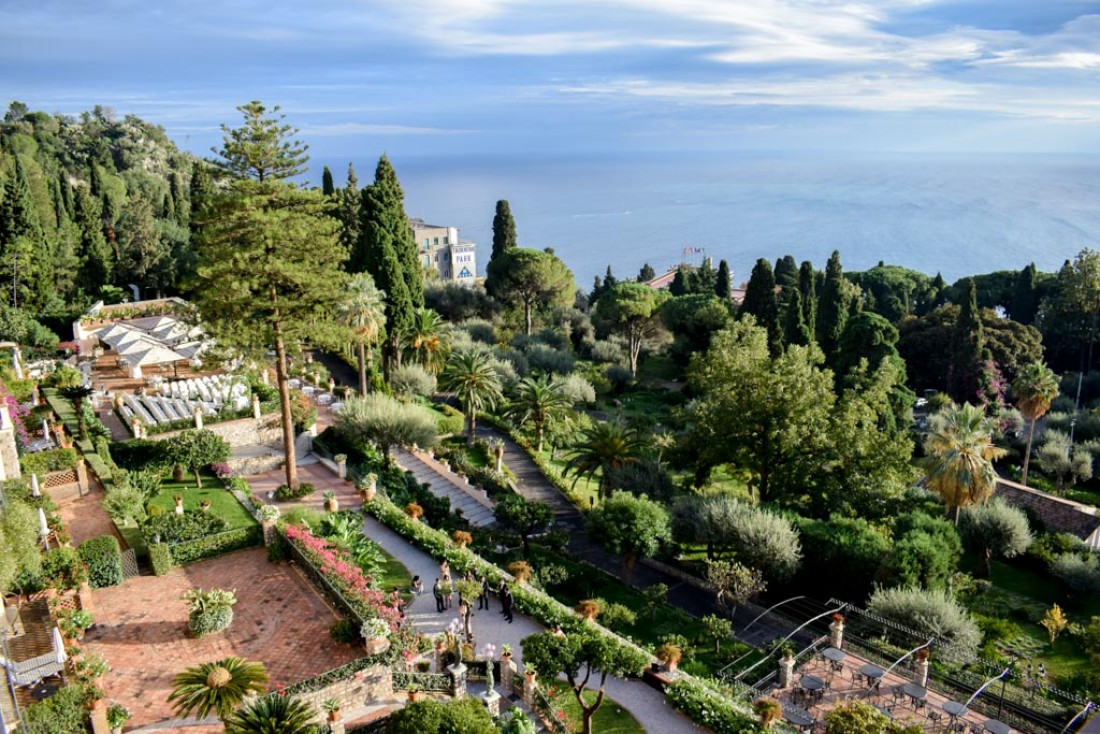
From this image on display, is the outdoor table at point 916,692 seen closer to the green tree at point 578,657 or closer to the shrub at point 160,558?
the green tree at point 578,657

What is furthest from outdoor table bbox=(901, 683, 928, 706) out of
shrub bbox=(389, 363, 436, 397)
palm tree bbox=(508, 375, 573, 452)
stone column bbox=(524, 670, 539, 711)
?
shrub bbox=(389, 363, 436, 397)

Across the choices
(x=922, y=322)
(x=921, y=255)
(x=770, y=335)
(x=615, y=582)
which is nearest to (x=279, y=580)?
(x=615, y=582)

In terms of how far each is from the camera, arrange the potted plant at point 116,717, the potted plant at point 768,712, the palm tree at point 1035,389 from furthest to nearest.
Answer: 1. the palm tree at point 1035,389
2. the potted plant at point 768,712
3. the potted plant at point 116,717

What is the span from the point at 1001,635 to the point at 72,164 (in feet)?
300

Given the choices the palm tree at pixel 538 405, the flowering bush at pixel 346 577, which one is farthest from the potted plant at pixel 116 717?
the palm tree at pixel 538 405

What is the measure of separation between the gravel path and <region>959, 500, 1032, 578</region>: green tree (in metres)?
17.2

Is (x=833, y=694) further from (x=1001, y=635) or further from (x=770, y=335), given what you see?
(x=770, y=335)

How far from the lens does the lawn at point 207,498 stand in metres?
21.2

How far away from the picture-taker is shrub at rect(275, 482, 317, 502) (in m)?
23.6

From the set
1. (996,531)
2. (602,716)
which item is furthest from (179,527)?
(996,531)

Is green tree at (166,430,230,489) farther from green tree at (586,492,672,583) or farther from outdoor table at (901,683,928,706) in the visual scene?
outdoor table at (901,683,928,706)

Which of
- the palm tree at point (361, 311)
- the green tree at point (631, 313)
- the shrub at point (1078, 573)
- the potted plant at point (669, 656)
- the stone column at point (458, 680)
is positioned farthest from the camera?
the green tree at point (631, 313)

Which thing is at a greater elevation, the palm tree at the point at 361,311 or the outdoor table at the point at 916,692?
the palm tree at the point at 361,311

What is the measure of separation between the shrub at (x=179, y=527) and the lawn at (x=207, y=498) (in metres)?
0.67
